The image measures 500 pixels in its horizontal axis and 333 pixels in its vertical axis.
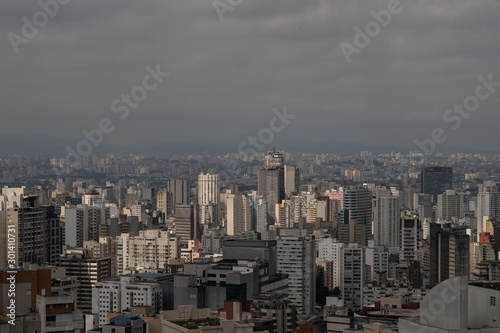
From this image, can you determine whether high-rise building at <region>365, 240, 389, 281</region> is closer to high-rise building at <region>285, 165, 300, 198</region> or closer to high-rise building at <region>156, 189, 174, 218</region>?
high-rise building at <region>156, 189, 174, 218</region>

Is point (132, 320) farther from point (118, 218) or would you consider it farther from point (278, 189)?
point (278, 189)

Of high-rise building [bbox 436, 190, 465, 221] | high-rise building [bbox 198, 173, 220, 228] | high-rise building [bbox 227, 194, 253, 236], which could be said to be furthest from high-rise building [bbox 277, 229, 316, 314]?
high-rise building [bbox 198, 173, 220, 228]

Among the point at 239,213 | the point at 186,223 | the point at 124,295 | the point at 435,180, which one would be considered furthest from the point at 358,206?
the point at 124,295

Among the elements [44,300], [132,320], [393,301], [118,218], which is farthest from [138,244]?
[44,300]

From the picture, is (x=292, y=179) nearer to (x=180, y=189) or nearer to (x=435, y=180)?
(x=180, y=189)

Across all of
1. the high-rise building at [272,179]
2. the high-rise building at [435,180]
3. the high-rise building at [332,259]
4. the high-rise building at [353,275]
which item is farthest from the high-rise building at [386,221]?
the high-rise building at [272,179]

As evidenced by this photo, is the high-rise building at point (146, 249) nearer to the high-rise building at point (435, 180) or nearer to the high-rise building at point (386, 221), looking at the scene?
the high-rise building at point (386, 221)

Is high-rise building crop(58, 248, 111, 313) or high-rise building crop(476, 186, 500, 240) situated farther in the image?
high-rise building crop(476, 186, 500, 240)

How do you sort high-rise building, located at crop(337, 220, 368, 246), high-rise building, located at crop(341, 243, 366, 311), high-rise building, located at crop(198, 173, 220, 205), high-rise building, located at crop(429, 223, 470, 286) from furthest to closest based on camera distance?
high-rise building, located at crop(198, 173, 220, 205) < high-rise building, located at crop(337, 220, 368, 246) < high-rise building, located at crop(429, 223, 470, 286) < high-rise building, located at crop(341, 243, 366, 311)
